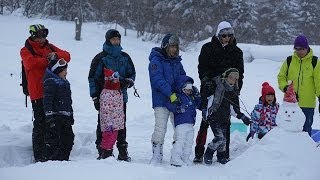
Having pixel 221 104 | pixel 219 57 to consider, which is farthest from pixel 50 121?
pixel 219 57

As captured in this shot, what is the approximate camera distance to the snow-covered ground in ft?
13.4

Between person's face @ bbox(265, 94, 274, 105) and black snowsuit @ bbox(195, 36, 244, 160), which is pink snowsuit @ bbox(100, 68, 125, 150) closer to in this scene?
black snowsuit @ bbox(195, 36, 244, 160)

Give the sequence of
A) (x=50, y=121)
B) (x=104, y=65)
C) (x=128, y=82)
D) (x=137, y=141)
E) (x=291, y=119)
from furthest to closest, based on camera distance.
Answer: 1. (x=137, y=141)
2. (x=128, y=82)
3. (x=104, y=65)
4. (x=50, y=121)
5. (x=291, y=119)

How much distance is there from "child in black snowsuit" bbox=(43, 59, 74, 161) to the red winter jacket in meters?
0.17

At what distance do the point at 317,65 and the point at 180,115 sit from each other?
6.84 ft

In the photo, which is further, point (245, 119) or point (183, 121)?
point (245, 119)

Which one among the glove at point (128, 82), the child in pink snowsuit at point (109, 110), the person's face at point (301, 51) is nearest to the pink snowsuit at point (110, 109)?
the child in pink snowsuit at point (109, 110)

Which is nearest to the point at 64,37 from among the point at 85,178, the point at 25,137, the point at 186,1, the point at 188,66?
the point at 188,66

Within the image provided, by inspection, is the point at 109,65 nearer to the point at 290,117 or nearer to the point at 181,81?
the point at 181,81

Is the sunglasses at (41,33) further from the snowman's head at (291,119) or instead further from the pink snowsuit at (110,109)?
the snowman's head at (291,119)

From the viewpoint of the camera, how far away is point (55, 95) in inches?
224

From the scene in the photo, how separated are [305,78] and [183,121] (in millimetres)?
1880

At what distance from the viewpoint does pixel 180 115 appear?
582cm

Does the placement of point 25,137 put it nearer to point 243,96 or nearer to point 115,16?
point 243,96
